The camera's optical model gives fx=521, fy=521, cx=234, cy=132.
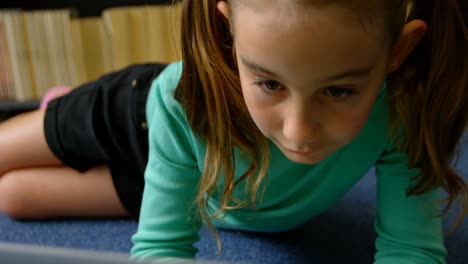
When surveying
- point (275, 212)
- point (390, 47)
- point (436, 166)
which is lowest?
point (275, 212)

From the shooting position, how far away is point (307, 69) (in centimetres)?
42

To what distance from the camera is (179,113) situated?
62cm

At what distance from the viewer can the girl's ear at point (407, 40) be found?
1.61 feet

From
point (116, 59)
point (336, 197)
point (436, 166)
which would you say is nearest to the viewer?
point (436, 166)

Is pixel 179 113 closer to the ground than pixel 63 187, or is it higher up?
higher up

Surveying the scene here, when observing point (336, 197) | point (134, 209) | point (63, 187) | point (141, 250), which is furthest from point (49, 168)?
point (336, 197)

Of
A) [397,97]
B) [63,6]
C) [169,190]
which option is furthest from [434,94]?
[63,6]

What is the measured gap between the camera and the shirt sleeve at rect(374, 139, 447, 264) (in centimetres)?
61

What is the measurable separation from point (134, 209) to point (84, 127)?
0.51 feet

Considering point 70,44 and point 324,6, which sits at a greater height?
point 324,6

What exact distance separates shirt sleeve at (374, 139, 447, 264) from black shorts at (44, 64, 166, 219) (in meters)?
0.37

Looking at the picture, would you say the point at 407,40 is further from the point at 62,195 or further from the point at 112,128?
the point at 62,195

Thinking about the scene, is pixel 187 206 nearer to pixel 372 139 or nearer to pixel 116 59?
pixel 372 139

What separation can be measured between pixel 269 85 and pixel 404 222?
0.90 ft
